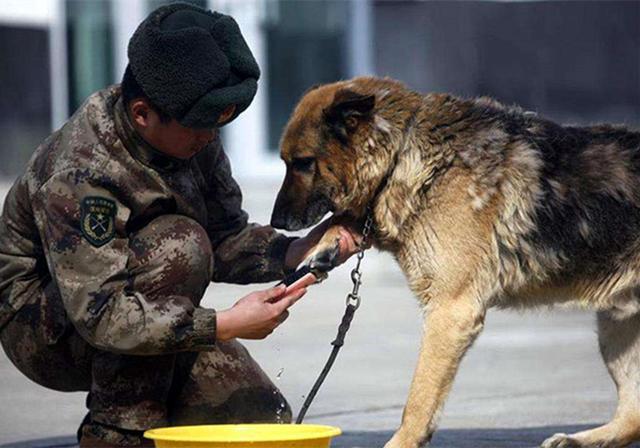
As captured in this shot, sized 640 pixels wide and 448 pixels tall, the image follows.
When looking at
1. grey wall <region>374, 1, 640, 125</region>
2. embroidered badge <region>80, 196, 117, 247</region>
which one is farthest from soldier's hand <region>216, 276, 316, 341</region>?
grey wall <region>374, 1, 640, 125</region>

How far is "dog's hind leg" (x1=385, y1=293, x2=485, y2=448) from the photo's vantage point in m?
4.51

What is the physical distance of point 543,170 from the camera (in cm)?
478

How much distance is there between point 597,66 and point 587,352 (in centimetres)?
520

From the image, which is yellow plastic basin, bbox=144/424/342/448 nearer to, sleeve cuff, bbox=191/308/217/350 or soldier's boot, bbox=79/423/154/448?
sleeve cuff, bbox=191/308/217/350

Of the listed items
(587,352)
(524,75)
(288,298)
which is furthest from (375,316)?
(288,298)

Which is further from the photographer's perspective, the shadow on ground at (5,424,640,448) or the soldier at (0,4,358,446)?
the shadow on ground at (5,424,640,448)

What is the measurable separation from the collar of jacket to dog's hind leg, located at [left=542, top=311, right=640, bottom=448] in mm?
1705

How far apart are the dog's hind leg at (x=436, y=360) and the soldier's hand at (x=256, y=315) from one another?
657mm

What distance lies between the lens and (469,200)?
4664mm

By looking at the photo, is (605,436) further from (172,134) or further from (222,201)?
(172,134)

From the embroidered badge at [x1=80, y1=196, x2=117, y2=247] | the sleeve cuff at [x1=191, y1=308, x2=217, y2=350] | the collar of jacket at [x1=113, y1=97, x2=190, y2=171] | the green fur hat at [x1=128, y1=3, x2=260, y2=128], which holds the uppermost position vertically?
the green fur hat at [x1=128, y1=3, x2=260, y2=128]

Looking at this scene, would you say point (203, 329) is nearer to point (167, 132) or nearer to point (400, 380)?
point (167, 132)

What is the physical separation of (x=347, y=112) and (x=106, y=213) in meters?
1.00

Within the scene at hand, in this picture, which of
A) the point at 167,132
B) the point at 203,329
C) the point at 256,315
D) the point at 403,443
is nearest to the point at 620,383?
the point at 403,443
